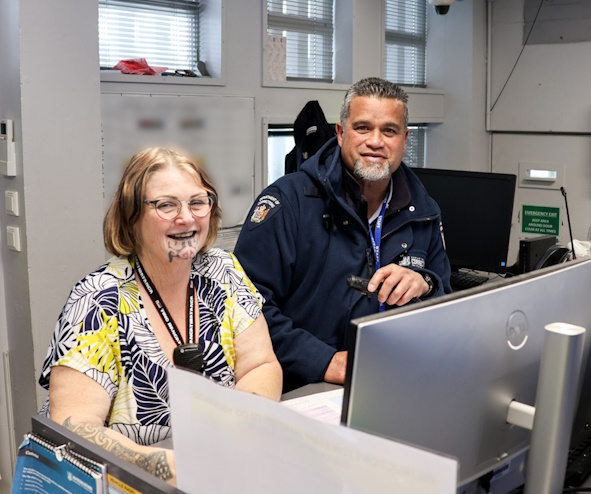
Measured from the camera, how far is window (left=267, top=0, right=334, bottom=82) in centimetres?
420

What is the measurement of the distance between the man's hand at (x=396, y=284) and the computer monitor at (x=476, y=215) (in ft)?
5.46

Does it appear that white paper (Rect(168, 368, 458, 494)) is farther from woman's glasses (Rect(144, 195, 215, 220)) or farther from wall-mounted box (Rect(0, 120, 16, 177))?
wall-mounted box (Rect(0, 120, 16, 177))

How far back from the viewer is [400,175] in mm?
2412

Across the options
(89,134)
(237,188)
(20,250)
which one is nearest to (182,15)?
(237,188)

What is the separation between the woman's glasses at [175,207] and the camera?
1.68 metres

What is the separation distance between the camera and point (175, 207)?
1.70 metres

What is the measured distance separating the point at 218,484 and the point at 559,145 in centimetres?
457

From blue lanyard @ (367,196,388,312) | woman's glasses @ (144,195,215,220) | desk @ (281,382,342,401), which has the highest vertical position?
woman's glasses @ (144,195,215,220)

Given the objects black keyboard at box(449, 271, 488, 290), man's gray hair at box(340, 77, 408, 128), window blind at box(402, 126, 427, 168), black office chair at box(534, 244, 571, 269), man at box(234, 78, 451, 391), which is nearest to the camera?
man at box(234, 78, 451, 391)

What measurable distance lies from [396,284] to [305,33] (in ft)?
9.35

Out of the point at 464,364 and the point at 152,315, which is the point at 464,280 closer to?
the point at 152,315

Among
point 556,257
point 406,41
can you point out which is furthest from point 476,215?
point 406,41

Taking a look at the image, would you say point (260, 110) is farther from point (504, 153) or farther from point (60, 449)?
point (60, 449)

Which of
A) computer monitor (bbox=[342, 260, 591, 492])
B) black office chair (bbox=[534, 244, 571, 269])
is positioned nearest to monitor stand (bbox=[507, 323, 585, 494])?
computer monitor (bbox=[342, 260, 591, 492])
